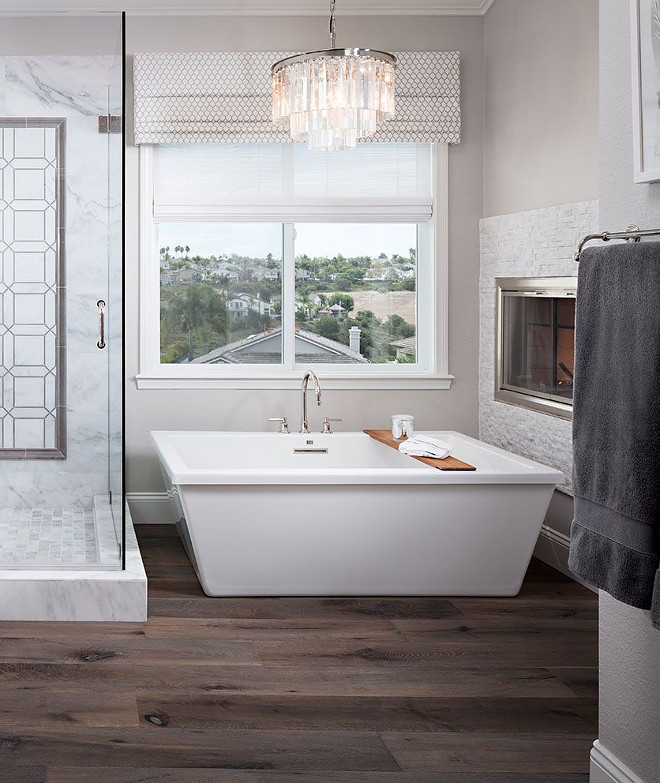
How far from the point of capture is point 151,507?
5.48 m

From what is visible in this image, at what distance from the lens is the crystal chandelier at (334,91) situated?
389 centimetres

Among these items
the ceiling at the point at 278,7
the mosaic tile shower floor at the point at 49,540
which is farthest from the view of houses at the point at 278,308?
the mosaic tile shower floor at the point at 49,540

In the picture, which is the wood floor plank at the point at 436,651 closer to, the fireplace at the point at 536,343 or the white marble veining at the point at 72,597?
the white marble veining at the point at 72,597

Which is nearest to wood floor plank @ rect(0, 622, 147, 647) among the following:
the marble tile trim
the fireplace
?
the marble tile trim

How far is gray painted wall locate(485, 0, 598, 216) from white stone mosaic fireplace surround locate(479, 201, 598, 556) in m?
0.08

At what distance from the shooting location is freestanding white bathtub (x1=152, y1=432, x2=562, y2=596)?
12.6 ft

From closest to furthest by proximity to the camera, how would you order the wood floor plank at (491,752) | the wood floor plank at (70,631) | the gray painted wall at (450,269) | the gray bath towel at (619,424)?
the gray bath towel at (619,424) < the wood floor plank at (491,752) < the wood floor plank at (70,631) < the gray painted wall at (450,269)

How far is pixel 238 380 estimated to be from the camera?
545cm

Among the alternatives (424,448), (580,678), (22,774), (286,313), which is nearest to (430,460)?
(424,448)

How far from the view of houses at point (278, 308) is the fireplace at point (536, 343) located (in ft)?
2.17

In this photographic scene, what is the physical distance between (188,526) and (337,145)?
176cm

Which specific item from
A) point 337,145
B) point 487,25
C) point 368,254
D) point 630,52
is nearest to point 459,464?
point 337,145

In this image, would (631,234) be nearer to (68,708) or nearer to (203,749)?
(203,749)

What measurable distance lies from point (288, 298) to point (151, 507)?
1446 mm
